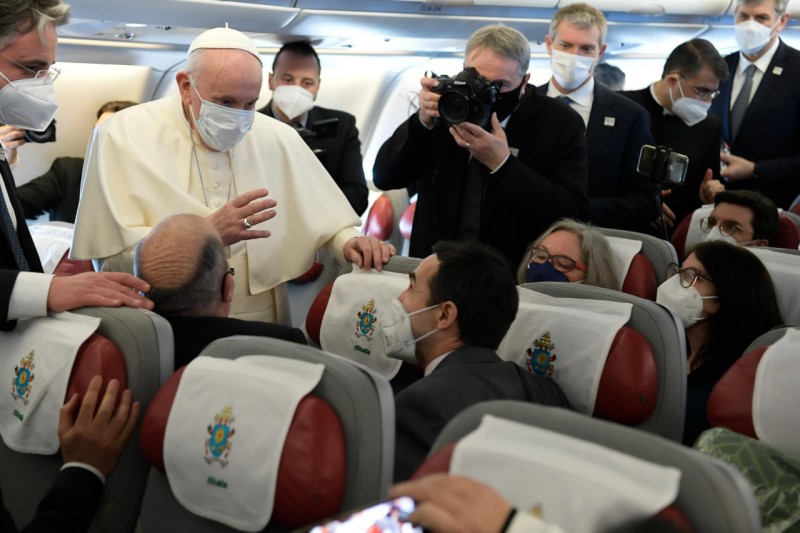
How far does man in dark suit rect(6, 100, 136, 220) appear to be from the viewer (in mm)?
6766

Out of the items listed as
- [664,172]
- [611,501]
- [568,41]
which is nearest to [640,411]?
[611,501]

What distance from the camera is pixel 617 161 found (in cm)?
469

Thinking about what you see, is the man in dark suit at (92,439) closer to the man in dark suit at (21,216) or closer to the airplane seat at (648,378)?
the man in dark suit at (21,216)

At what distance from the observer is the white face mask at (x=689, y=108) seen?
16.8ft

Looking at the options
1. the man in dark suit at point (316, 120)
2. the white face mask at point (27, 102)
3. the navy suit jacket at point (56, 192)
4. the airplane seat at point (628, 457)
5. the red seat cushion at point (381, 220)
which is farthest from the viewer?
the red seat cushion at point (381, 220)

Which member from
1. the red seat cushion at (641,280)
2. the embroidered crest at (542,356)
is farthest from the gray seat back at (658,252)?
the embroidered crest at (542,356)

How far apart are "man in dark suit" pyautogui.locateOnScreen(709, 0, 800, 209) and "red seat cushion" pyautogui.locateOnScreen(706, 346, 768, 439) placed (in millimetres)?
3408

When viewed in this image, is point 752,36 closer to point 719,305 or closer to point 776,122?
point 776,122

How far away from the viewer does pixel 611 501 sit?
4.78 ft

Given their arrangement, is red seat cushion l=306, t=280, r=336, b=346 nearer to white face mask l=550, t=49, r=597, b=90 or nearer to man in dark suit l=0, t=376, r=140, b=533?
man in dark suit l=0, t=376, r=140, b=533

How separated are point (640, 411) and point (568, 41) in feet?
8.83

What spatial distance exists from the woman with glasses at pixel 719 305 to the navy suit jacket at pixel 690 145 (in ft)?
6.29

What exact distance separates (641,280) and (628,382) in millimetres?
1206

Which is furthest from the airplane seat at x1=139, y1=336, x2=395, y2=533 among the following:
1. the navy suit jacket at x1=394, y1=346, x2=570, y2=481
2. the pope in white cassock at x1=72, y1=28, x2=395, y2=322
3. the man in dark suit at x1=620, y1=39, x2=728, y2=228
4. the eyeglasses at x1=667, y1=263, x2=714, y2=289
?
the man in dark suit at x1=620, y1=39, x2=728, y2=228
